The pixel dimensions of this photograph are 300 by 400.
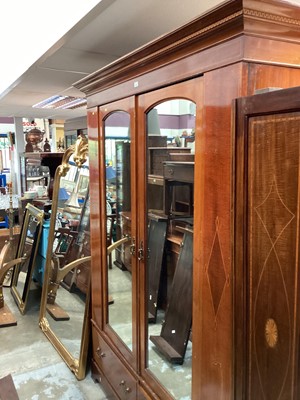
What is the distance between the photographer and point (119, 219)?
2.03 m

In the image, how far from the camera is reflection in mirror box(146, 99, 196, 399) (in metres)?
1.49

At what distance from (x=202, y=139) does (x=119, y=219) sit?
0.97 meters

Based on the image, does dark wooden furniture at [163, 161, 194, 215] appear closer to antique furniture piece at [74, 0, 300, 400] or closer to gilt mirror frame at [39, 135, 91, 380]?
antique furniture piece at [74, 0, 300, 400]

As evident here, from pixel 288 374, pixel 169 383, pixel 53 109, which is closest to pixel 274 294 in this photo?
pixel 288 374

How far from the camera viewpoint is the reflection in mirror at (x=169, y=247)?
1.49m

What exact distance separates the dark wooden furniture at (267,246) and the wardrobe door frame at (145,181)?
0.97 feet

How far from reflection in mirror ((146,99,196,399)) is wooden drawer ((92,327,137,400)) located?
0.93 feet

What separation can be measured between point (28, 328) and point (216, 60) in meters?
3.07

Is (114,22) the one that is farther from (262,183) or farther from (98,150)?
(262,183)

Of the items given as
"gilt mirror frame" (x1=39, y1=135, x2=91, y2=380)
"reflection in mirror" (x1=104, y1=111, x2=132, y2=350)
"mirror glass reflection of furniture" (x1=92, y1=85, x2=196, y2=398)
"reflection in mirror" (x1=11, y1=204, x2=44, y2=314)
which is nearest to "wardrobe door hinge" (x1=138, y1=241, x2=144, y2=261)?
"mirror glass reflection of furniture" (x1=92, y1=85, x2=196, y2=398)

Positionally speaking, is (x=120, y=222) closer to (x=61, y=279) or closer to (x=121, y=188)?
(x=121, y=188)

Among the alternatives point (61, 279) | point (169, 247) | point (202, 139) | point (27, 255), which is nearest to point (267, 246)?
point (202, 139)

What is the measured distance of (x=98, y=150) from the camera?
208cm

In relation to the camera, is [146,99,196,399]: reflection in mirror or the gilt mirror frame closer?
[146,99,196,399]: reflection in mirror
